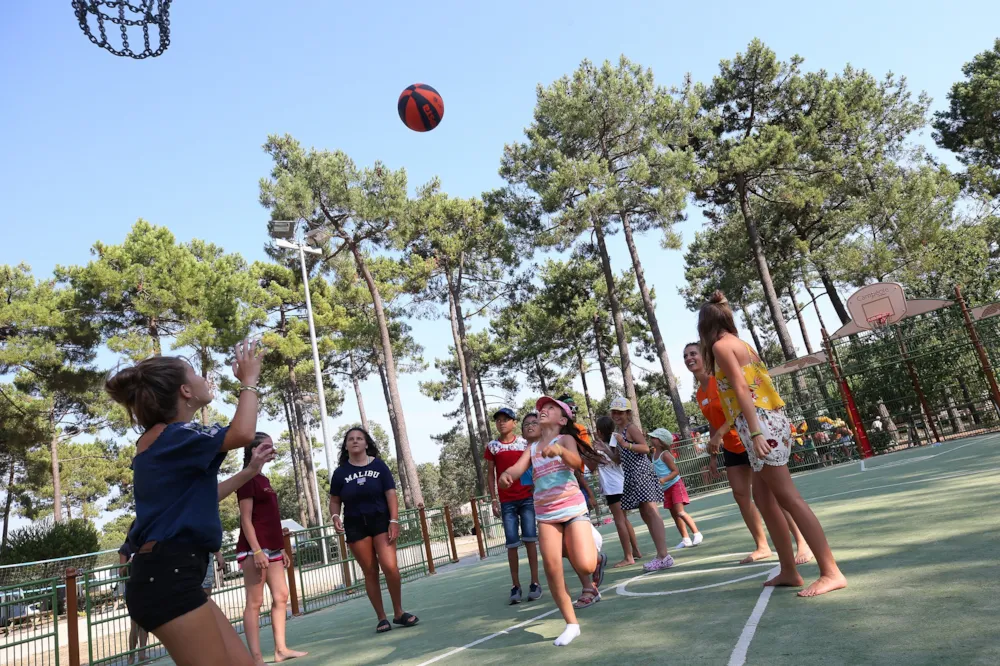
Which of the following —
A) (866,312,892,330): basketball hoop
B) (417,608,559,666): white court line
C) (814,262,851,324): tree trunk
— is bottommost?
(417,608,559,666): white court line

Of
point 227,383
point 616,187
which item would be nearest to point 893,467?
point 616,187

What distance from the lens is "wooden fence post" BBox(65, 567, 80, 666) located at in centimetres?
671

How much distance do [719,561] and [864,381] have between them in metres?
14.4

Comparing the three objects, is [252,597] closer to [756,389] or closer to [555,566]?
[555,566]

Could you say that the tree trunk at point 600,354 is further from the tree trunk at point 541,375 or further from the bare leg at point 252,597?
the bare leg at point 252,597

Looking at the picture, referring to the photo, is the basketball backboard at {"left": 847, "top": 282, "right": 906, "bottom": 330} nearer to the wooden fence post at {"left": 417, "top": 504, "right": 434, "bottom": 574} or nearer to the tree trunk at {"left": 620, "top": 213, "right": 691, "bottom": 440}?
the tree trunk at {"left": 620, "top": 213, "right": 691, "bottom": 440}

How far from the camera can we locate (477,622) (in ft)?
18.2

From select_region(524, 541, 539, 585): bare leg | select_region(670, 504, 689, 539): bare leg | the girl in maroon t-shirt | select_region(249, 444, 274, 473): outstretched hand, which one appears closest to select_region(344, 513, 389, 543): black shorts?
the girl in maroon t-shirt

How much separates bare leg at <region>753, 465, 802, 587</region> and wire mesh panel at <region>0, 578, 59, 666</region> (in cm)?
694

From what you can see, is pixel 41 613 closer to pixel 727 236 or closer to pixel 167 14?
pixel 167 14

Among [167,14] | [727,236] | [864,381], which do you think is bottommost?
[864,381]

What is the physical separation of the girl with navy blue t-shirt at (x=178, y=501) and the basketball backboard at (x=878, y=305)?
57.1 feet

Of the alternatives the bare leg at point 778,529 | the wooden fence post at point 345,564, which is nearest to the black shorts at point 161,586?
the bare leg at point 778,529

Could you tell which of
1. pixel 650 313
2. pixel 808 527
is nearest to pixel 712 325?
pixel 808 527
